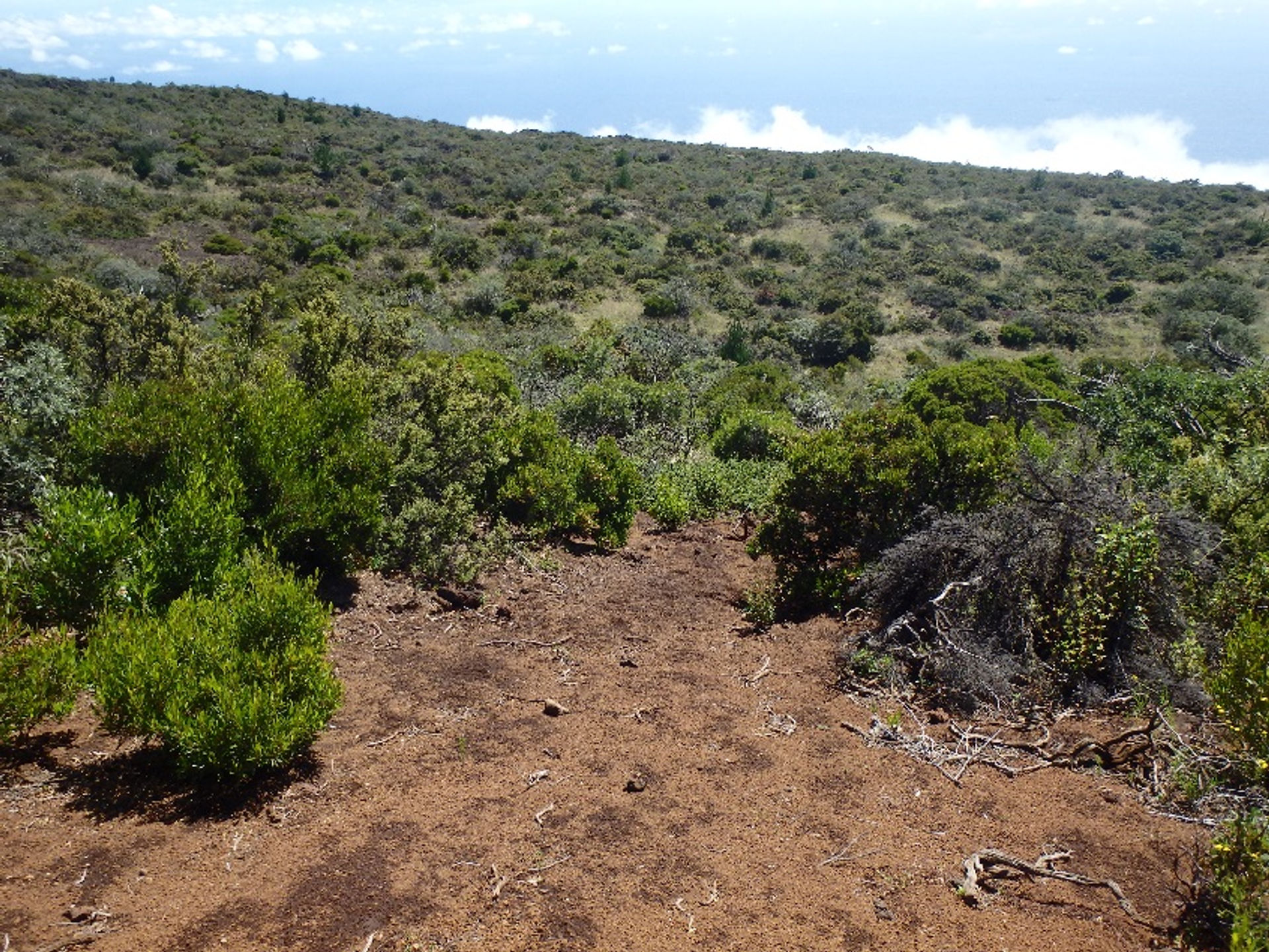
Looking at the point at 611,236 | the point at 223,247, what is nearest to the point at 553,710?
the point at 223,247

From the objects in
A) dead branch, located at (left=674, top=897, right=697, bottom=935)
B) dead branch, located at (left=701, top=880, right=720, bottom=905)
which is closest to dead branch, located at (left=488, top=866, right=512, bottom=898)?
dead branch, located at (left=674, top=897, right=697, bottom=935)

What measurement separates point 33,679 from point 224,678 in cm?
114

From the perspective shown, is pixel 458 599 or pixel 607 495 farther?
pixel 607 495

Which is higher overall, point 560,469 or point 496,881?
point 560,469

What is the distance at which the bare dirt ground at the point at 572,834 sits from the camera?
391 cm

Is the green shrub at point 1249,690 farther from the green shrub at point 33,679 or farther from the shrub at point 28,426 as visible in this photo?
the shrub at point 28,426

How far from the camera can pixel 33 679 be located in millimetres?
4836

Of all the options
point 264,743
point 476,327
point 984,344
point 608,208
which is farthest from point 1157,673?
point 608,208

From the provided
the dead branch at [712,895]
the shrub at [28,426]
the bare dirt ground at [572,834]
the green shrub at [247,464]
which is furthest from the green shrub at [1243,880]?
the shrub at [28,426]

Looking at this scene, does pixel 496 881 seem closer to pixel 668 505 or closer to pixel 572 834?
pixel 572 834

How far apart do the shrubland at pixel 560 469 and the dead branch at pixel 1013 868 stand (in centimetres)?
49

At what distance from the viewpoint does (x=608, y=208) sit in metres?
41.0

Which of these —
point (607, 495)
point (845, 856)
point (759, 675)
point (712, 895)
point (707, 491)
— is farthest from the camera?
point (707, 491)

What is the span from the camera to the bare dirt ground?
154 inches
